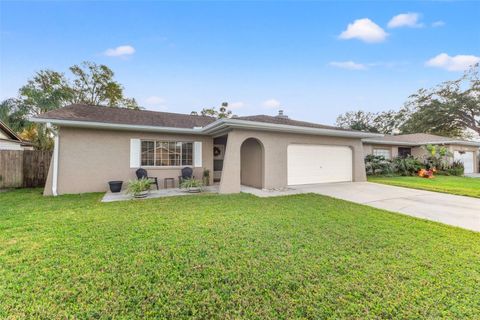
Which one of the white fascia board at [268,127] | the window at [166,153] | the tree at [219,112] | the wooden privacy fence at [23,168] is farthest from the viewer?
the tree at [219,112]

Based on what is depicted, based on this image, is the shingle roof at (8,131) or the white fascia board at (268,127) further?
the shingle roof at (8,131)

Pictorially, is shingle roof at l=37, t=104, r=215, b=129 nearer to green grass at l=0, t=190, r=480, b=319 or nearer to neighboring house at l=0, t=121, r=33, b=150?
green grass at l=0, t=190, r=480, b=319

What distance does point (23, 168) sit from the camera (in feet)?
31.4

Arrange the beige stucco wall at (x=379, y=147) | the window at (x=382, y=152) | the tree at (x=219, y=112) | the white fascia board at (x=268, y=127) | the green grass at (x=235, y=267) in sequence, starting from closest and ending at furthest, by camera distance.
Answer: the green grass at (x=235, y=267)
the white fascia board at (x=268, y=127)
the beige stucco wall at (x=379, y=147)
the window at (x=382, y=152)
the tree at (x=219, y=112)

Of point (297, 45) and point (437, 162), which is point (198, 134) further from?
point (437, 162)

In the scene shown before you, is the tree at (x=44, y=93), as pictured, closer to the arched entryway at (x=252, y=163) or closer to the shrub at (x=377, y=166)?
the arched entryway at (x=252, y=163)

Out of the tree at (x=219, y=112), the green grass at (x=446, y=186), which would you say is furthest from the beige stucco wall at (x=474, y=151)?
the tree at (x=219, y=112)

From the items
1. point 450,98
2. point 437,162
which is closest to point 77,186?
point 437,162

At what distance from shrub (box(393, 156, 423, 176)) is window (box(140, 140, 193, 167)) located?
586 inches

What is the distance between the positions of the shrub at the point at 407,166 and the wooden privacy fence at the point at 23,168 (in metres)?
21.4

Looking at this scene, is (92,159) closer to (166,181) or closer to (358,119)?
(166,181)

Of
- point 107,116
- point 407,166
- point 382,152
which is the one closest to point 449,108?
point 382,152

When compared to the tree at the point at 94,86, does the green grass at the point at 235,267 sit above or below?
below

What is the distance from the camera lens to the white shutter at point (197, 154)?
10.5m
